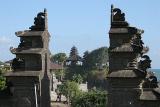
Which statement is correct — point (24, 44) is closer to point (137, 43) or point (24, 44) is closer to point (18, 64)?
point (18, 64)

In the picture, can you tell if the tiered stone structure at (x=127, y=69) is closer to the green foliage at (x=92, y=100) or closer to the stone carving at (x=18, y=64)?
the stone carving at (x=18, y=64)

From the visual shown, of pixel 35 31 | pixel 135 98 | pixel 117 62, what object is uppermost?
pixel 35 31

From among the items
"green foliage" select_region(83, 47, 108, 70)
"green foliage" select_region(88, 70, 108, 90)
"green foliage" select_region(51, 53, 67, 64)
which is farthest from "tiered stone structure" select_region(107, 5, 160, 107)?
"green foliage" select_region(83, 47, 108, 70)

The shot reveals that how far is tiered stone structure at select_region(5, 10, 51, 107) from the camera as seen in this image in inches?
1052

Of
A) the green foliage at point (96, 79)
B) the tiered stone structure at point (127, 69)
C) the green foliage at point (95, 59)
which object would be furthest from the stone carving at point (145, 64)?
the green foliage at point (95, 59)

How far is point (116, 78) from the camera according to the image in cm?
2578

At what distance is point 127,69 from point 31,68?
192 inches

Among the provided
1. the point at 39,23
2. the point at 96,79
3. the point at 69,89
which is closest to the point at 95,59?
the point at 96,79

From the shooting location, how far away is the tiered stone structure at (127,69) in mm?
25500

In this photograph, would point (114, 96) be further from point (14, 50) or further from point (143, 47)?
point (14, 50)

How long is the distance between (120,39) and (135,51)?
3.30ft

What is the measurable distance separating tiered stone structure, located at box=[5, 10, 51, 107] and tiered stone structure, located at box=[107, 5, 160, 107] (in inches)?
139

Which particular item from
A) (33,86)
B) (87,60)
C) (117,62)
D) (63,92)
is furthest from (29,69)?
(87,60)

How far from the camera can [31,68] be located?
27.1 m
